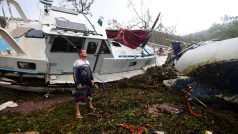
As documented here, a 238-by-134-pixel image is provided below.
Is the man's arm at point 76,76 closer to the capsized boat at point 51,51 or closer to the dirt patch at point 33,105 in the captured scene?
the dirt patch at point 33,105

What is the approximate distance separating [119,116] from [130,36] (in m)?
7.10

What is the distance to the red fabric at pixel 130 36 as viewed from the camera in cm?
1302

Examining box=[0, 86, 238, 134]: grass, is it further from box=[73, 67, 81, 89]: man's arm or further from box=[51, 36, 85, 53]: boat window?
box=[51, 36, 85, 53]: boat window

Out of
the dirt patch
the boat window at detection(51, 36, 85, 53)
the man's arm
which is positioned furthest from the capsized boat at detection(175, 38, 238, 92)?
the boat window at detection(51, 36, 85, 53)

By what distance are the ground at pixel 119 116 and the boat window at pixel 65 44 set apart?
1845 millimetres

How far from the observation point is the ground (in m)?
6.08

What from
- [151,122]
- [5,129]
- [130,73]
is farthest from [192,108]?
[130,73]

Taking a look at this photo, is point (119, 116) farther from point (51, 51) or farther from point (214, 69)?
point (51, 51)

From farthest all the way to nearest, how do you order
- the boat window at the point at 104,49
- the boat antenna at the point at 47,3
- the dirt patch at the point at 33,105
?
the boat window at the point at 104,49, the boat antenna at the point at 47,3, the dirt patch at the point at 33,105

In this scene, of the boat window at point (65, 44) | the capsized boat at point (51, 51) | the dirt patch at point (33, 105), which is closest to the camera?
the dirt patch at point (33, 105)

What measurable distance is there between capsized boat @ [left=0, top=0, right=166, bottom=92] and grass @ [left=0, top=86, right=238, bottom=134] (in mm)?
1927

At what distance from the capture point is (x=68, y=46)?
32.9 feet

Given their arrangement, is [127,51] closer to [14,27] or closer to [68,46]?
[68,46]

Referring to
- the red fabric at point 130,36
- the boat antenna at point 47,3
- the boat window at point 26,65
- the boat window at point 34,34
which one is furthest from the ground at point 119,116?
the red fabric at point 130,36
